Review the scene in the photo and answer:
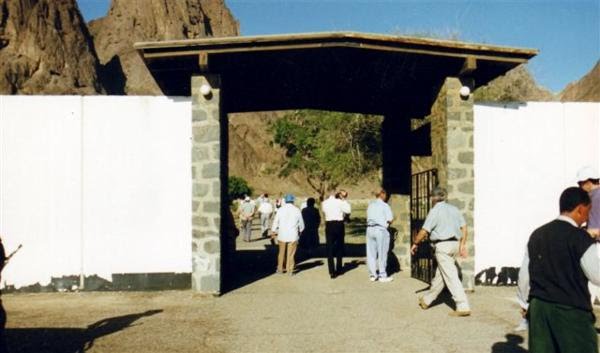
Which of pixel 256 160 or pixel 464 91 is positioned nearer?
pixel 464 91

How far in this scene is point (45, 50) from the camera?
70188 millimetres

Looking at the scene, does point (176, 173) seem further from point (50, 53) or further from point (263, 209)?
point (50, 53)

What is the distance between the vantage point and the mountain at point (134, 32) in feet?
350

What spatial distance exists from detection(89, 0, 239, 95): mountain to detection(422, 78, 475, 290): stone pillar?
320 ft

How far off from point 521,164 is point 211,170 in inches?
216

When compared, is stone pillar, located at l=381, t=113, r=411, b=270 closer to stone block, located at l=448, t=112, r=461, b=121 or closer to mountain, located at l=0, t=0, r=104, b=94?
stone block, located at l=448, t=112, r=461, b=121

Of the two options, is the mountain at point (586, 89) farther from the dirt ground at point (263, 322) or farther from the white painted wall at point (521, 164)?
the dirt ground at point (263, 322)

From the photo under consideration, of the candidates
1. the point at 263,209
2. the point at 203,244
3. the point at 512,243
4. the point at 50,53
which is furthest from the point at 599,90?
the point at 50,53

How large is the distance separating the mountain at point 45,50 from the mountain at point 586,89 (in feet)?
184

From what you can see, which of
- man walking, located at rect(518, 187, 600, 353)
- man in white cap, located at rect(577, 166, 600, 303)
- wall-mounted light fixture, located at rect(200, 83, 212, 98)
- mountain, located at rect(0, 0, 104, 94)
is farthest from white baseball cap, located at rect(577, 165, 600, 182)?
mountain, located at rect(0, 0, 104, 94)

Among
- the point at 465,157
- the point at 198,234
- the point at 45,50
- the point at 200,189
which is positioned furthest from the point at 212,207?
the point at 45,50

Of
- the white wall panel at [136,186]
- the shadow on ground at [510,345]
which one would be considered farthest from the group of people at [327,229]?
the shadow on ground at [510,345]

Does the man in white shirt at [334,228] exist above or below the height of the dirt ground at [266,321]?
above

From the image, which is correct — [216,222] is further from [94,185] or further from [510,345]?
[510,345]
